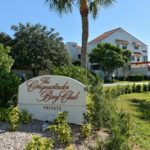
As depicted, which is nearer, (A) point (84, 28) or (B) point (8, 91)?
(B) point (8, 91)

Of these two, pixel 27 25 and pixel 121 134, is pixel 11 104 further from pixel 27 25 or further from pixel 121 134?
pixel 27 25

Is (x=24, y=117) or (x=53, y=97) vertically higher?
(x=53, y=97)

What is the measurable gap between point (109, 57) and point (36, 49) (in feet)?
39.7

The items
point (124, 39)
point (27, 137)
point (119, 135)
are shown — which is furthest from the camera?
point (124, 39)

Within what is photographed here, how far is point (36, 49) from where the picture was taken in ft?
141

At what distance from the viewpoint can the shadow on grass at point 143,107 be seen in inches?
580

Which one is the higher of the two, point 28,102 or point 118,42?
point 118,42

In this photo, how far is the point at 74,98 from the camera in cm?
870

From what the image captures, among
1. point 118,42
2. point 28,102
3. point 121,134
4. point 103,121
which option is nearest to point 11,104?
point 28,102

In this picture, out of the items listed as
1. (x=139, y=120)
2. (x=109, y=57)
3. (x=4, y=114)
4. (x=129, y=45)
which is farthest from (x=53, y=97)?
(x=129, y=45)

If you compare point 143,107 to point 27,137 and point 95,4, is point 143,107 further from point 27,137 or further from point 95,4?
point 27,137

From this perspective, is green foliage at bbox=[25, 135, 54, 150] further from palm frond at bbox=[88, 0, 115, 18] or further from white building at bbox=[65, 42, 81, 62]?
white building at bbox=[65, 42, 81, 62]

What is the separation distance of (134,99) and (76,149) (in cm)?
1422

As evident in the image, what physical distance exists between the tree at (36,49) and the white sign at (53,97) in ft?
108
